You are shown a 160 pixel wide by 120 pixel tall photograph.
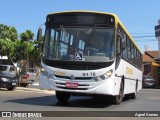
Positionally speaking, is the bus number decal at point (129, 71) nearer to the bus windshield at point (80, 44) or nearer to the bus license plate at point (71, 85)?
the bus windshield at point (80, 44)

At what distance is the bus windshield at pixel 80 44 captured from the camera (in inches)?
598

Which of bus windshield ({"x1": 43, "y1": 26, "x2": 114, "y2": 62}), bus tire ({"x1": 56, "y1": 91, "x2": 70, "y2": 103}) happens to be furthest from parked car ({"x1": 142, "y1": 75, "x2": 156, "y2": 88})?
bus windshield ({"x1": 43, "y1": 26, "x2": 114, "y2": 62})

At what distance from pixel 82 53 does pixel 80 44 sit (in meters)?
0.36

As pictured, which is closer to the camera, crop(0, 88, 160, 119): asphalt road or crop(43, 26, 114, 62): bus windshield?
crop(0, 88, 160, 119): asphalt road

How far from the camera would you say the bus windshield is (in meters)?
15.2

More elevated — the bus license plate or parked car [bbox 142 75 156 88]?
parked car [bbox 142 75 156 88]

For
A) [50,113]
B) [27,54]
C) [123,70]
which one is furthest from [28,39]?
[50,113]

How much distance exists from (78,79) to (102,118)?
3.22 metres

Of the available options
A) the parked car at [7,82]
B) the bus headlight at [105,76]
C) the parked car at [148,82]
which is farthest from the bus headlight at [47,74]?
the parked car at [148,82]

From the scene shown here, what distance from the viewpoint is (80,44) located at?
15336 mm

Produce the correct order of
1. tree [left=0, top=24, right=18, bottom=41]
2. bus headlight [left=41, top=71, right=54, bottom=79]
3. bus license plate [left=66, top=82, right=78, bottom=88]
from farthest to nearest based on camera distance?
tree [left=0, top=24, right=18, bottom=41] → bus headlight [left=41, top=71, right=54, bottom=79] → bus license plate [left=66, top=82, right=78, bottom=88]

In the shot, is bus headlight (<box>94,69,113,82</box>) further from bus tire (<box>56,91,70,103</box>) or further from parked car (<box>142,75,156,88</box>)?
parked car (<box>142,75,156,88</box>)

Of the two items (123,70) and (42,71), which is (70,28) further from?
(123,70)

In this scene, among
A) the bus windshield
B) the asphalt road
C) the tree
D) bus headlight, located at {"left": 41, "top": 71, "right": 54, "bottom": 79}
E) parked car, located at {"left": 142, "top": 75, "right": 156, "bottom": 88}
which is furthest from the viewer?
Result: parked car, located at {"left": 142, "top": 75, "right": 156, "bottom": 88}
